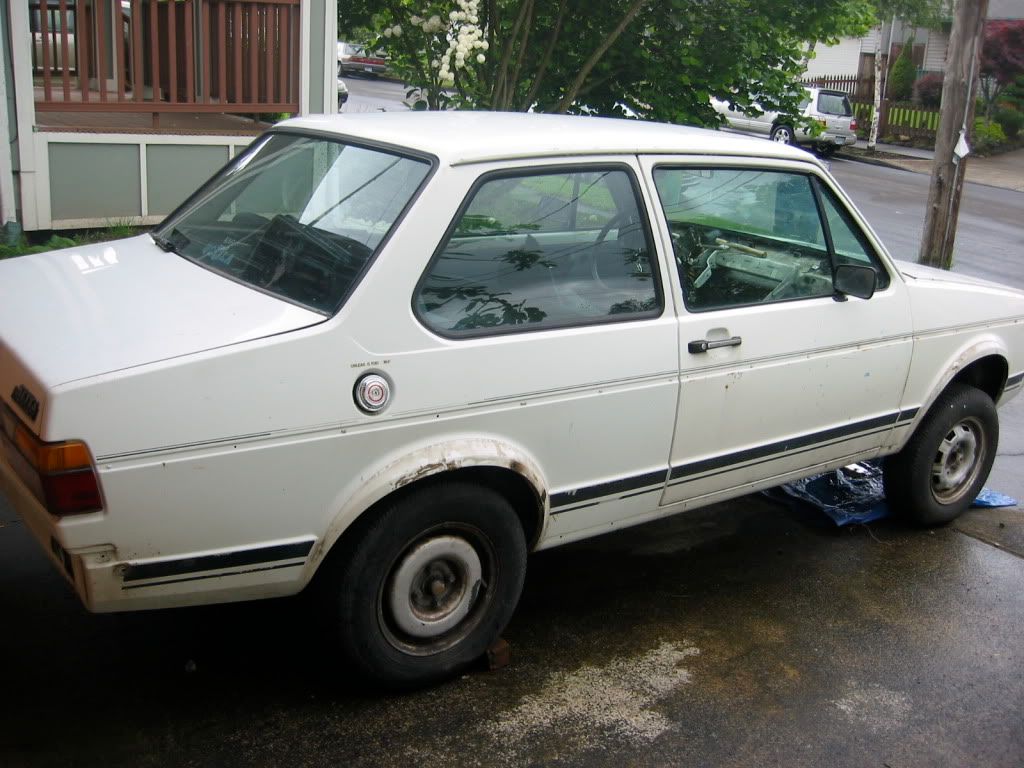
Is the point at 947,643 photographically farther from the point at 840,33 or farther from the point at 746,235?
the point at 840,33

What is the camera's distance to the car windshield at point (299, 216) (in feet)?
11.3

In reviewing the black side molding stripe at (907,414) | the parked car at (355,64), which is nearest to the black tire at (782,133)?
the parked car at (355,64)

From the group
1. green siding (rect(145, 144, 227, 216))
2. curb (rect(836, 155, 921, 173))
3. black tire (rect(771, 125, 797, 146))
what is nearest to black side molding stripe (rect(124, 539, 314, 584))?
green siding (rect(145, 144, 227, 216))

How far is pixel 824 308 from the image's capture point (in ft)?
14.6

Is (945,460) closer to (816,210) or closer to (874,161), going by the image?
(816,210)

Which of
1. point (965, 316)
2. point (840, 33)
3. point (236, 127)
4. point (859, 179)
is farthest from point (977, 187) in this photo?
point (965, 316)

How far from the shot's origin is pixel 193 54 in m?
9.59

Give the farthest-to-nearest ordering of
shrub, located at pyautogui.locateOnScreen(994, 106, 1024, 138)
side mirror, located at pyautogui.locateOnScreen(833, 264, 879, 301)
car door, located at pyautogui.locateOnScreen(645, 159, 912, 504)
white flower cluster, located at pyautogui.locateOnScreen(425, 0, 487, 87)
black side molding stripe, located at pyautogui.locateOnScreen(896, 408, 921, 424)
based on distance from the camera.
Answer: shrub, located at pyautogui.locateOnScreen(994, 106, 1024, 138) → white flower cluster, located at pyautogui.locateOnScreen(425, 0, 487, 87) → black side molding stripe, located at pyautogui.locateOnScreen(896, 408, 921, 424) → side mirror, located at pyautogui.locateOnScreen(833, 264, 879, 301) → car door, located at pyautogui.locateOnScreen(645, 159, 912, 504)

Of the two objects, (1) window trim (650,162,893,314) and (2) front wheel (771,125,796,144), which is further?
(2) front wheel (771,125,796,144)

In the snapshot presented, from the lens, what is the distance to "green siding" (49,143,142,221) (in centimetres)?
853

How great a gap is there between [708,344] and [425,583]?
1344 millimetres

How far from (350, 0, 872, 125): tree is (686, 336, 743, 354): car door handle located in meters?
5.22

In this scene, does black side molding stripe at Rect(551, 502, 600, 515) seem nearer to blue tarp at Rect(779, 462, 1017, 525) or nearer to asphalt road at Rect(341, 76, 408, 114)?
blue tarp at Rect(779, 462, 1017, 525)

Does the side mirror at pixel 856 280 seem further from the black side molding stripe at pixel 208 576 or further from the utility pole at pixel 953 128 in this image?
the utility pole at pixel 953 128
